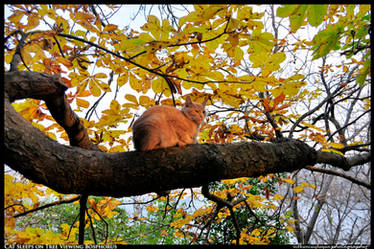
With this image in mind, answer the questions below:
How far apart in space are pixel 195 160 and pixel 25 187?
1.18 meters

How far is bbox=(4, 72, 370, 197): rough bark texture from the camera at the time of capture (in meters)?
0.78

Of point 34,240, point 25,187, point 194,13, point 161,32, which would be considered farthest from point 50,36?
point 34,240

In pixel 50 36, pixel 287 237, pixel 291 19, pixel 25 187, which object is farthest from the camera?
pixel 287 237

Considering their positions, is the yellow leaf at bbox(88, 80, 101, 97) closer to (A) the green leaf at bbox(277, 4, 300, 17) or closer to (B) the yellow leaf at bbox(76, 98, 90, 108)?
(B) the yellow leaf at bbox(76, 98, 90, 108)

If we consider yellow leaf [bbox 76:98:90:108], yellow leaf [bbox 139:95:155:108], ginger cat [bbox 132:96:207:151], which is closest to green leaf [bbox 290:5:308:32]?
ginger cat [bbox 132:96:207:151]

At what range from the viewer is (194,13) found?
946 millimetres

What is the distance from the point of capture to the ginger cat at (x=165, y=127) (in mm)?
1050

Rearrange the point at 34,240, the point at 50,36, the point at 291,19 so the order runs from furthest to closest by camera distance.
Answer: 1. the point at 34,240
2. the point at 50,36
3. the point at 291,19

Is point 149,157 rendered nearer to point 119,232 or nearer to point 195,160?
point 195,160

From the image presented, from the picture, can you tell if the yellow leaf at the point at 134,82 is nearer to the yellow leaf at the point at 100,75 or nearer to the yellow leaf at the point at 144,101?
the yellow leaf at the point at 144,101

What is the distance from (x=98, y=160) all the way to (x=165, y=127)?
382 mm

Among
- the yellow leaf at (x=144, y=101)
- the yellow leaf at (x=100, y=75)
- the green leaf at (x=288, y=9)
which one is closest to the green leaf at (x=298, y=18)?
the green leaf at (x=288, y=9)

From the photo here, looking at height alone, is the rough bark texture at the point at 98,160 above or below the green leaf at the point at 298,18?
below

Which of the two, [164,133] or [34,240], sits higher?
[164,133]
